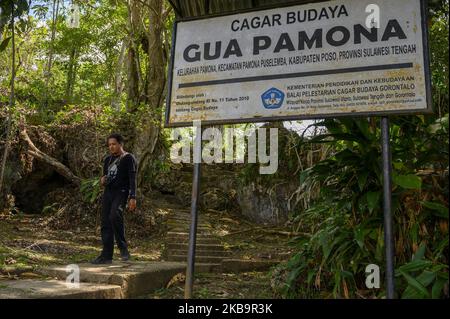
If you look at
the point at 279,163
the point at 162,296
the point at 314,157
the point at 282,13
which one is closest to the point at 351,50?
the point at 282,13

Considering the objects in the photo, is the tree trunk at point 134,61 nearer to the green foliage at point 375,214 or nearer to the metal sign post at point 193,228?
the metal sign post at point 193,228

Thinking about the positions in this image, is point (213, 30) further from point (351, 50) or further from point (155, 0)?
point (155, 0)

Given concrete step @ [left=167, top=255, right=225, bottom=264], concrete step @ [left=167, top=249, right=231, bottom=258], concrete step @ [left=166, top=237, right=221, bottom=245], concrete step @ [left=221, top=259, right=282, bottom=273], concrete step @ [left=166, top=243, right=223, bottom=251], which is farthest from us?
concrete step @ [left=166, top=237, right=221, bottom=245]

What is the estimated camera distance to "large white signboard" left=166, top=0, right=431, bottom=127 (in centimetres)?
313

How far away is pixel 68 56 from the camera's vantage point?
60.2 feet

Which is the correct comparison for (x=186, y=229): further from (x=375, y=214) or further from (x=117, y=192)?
(x=375, y=214)

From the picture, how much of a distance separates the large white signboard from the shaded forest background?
24.7 inches

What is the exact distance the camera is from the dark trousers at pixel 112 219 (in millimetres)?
5227

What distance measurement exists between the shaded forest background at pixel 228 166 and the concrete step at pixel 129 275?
1151mm

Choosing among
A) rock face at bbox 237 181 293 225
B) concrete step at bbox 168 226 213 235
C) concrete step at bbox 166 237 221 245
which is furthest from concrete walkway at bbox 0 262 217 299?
rock face at bbox 237 181 293 225

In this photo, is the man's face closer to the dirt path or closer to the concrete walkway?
the concrete walkway

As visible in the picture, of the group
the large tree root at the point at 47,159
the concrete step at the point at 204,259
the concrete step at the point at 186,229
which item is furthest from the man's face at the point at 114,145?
the large tree root at the point at 47,159

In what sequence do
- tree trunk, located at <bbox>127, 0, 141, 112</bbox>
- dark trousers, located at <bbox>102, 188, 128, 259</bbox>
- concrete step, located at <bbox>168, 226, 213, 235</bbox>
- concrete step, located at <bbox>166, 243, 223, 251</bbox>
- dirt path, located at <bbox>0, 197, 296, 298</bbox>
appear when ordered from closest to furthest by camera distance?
dirt path, located at <bbox>0, 197, 296, 298</bbox> → dark trousers, located at <bbox>102, 188, 128, 259</bbox> → concrete step, located at <bbox>166, 243, 223, 251</bbox> → concrete step, located at <bbox>168, 226, 213, 235</bbox> → tree trunk, located at <bbox>127, 0, 141, 112</bbox>

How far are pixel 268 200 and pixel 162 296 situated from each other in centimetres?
667
